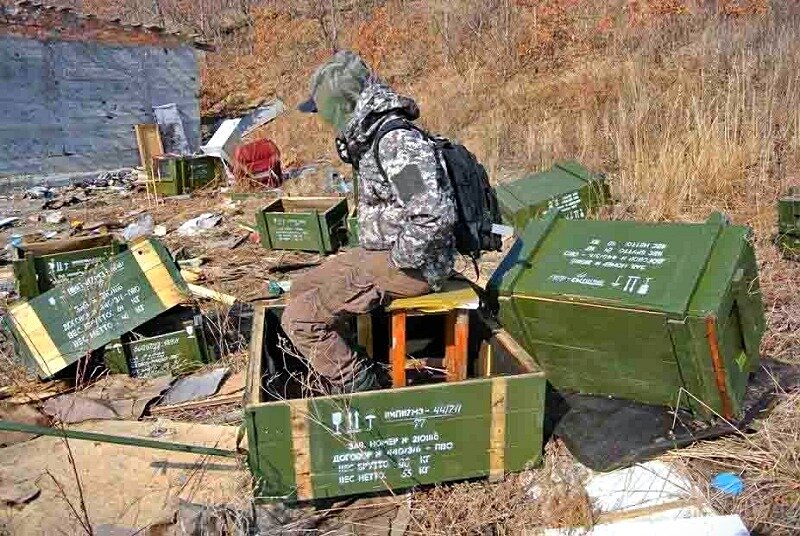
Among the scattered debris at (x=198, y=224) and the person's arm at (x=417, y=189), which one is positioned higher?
the person's arm at (x=417, y=189)

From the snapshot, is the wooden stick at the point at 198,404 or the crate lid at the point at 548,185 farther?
the crate lid at the point at 548,185

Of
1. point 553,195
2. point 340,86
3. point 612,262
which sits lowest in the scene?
point 553,195

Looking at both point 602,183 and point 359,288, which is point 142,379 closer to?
point 359,288

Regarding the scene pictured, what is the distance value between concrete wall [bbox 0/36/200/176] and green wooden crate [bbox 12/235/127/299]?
10022 millimetres

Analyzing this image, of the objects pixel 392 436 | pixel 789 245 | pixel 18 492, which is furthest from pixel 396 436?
pixel 789 245

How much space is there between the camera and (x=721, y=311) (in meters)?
3.13

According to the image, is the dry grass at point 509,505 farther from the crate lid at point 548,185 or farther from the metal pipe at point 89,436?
the crate lid at point 548,185

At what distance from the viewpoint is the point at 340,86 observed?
3426mm

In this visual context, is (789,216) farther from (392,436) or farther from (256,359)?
(256,359)

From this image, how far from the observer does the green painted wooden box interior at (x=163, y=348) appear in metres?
4.83

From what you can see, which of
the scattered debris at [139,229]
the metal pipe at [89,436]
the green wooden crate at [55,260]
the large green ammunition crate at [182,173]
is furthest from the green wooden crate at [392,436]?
the large green ammunition crate at [182,173]

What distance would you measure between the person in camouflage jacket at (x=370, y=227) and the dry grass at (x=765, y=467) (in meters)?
1.55

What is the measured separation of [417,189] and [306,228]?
5051mm

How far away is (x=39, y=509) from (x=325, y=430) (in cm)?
162
